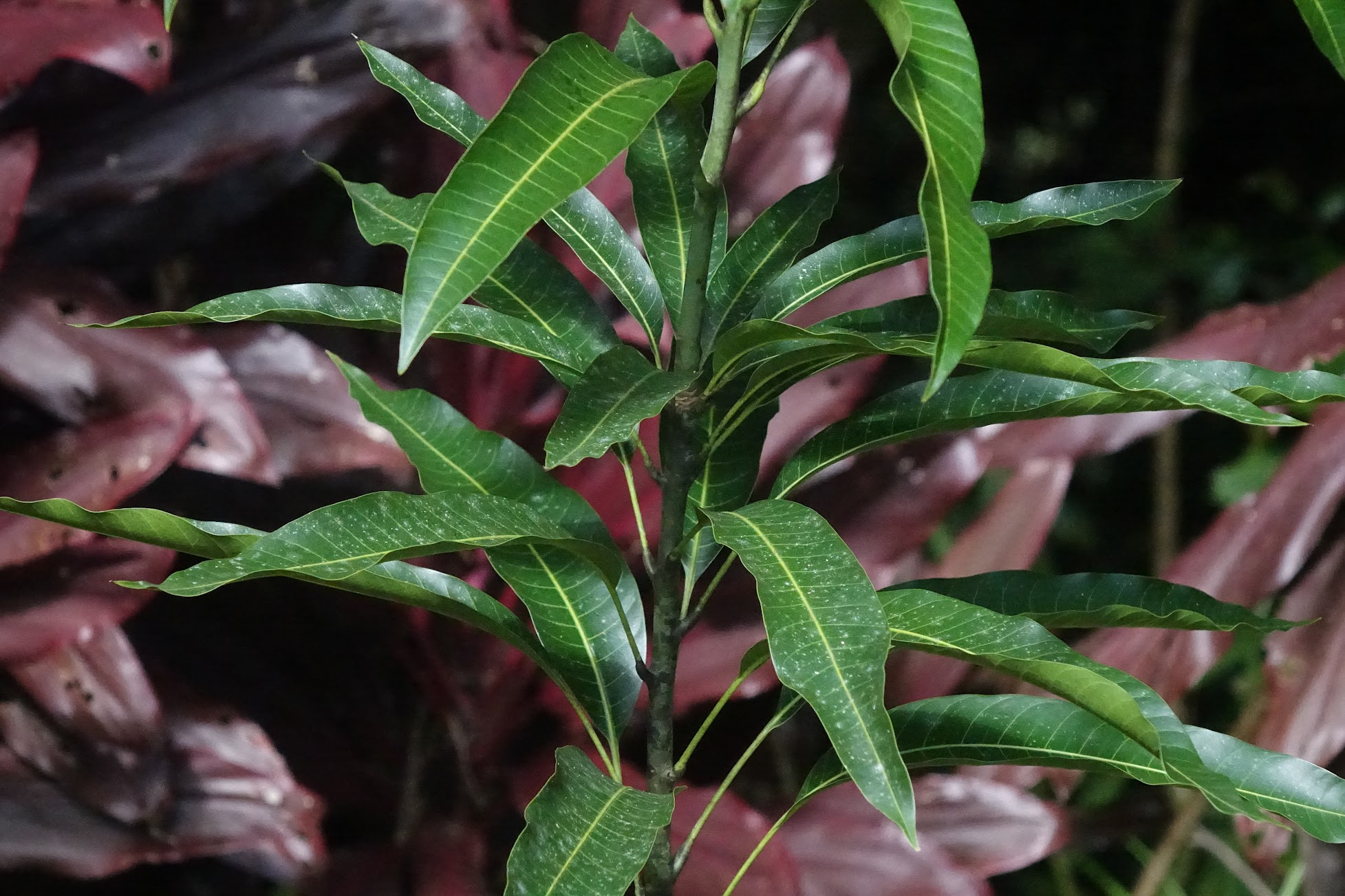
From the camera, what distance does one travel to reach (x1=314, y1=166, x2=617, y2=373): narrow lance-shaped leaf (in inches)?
22.7

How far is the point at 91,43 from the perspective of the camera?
35.7 inches

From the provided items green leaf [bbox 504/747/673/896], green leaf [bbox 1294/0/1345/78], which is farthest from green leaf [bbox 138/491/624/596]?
green leaf [bbox 1294/0/1345/78]

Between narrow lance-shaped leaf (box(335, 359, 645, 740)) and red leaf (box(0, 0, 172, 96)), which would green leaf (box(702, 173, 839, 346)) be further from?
red leaf (box(0, 0, 172, 96))

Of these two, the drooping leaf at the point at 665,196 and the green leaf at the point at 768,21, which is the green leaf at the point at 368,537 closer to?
the drooping leaf at the point at 665,196

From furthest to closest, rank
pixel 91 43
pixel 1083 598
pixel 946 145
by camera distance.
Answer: pixel 91 43
pixel 1083 598
pixel 946 145

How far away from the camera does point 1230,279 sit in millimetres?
1673

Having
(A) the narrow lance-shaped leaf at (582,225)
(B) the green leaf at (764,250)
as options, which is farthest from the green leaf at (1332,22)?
(A) the narrow lance-shaped leaf at (582,225)

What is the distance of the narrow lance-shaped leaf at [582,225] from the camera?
0.57 meters

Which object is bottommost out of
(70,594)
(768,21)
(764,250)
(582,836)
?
(70,594)

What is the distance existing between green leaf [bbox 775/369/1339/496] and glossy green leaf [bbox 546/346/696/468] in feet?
0.21

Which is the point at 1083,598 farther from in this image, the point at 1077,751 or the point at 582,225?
the point at 582,225

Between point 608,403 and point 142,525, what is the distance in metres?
0.21

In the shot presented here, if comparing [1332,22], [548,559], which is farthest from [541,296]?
[1332,22]

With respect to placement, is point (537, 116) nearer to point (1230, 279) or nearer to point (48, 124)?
point (48, 124)
